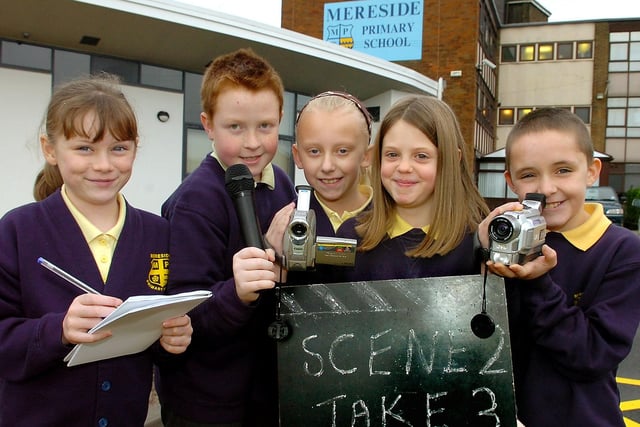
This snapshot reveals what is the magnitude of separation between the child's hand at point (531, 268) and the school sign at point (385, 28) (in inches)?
865

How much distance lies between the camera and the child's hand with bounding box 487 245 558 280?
167 cm

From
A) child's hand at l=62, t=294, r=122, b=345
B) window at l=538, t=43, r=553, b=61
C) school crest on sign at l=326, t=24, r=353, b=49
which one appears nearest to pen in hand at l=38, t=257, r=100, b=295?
child's hand at l=62, t=294, r=122, b=345

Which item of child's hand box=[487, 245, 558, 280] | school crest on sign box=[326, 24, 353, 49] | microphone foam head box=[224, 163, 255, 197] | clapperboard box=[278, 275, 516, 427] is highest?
school crest on sign box=[326, 24, 353, 49]

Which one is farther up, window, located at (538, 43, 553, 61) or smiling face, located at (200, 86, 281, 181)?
window, located at (538, 43, 553, 61)

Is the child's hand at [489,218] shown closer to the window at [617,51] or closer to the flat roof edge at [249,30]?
the flat roof edge at [249,30]

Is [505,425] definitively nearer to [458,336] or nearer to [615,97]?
[458,336]

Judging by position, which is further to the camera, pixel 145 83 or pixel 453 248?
pixel 145 83

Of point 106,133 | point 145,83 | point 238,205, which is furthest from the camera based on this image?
point 145,83

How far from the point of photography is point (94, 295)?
1.59 meters

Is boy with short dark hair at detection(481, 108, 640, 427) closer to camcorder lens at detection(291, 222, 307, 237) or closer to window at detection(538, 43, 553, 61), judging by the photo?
camcorder lens at detection(291, 222, 307, 237)

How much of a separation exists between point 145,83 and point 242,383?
10291mm

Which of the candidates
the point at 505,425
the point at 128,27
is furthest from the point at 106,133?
the point at 128,27

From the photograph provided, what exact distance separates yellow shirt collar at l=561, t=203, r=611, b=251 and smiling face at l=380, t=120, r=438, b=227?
0.52 meters

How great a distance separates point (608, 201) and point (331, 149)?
18.0 m
